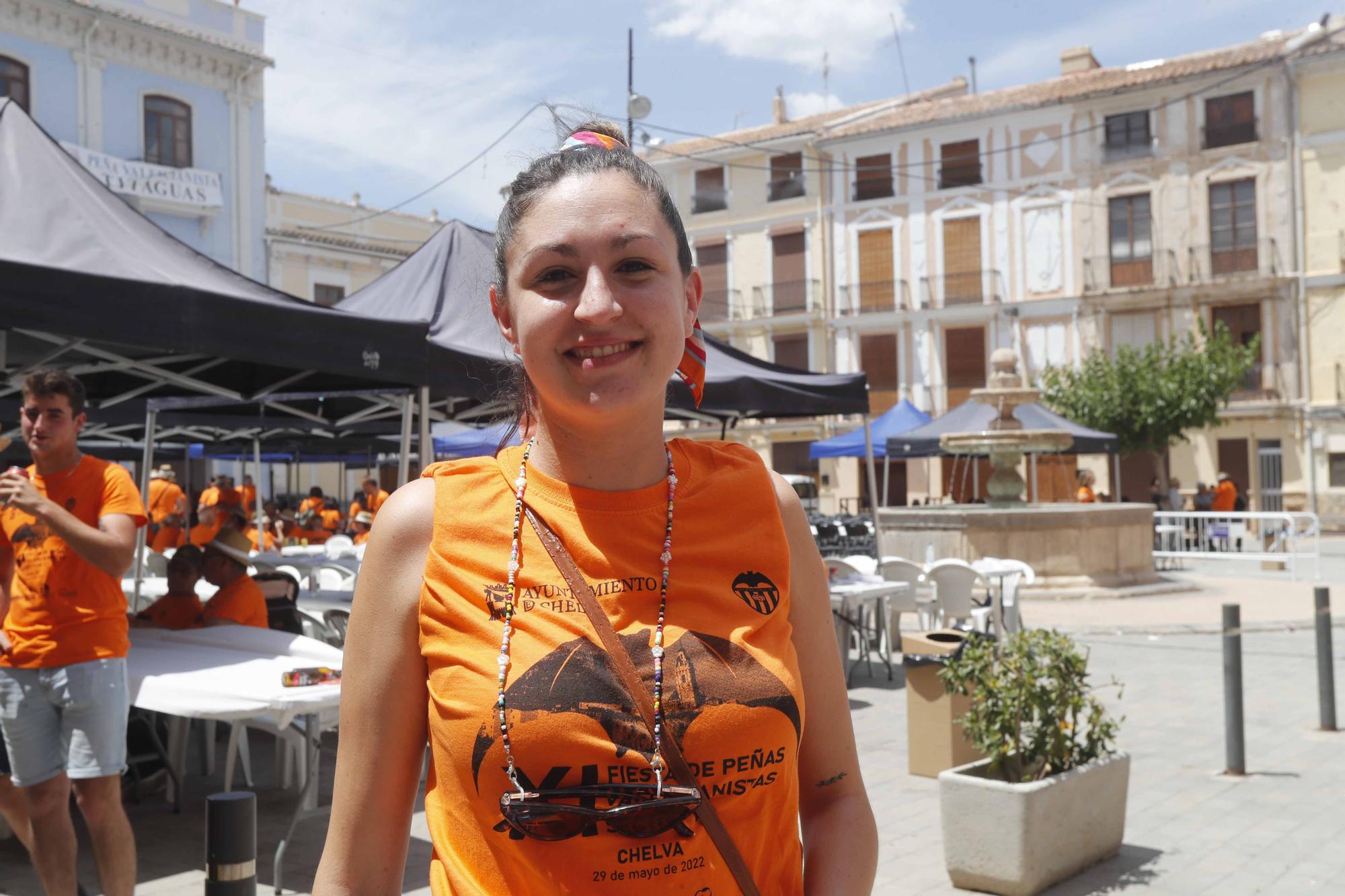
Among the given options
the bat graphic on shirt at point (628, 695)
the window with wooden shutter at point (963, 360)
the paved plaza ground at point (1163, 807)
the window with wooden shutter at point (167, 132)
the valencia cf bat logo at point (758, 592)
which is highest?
the window with wooden shutter at point (167, 132)

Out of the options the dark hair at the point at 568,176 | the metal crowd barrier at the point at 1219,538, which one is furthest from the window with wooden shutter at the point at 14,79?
the dark hair at the point at 568,176

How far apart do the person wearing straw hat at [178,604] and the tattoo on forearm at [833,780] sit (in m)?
5.18

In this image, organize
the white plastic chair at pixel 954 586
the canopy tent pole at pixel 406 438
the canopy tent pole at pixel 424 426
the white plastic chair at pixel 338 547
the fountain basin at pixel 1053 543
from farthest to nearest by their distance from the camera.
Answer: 1. the fountain basin at pixel 1053 543
2. the white plastic chair at pixel 338 547
3. the white plastic chair at pixel 954 586
4. the canopy tent pole at pixel 406 438
5. the canopy tent pole at pixel 424 426

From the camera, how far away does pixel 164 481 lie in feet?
39.3

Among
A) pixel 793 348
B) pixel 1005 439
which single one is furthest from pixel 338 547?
pixel 793 348

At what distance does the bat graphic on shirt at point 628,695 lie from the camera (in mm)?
1300

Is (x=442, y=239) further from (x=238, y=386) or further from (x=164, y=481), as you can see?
(x=164, y=481)

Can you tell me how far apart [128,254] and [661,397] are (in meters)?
4.03

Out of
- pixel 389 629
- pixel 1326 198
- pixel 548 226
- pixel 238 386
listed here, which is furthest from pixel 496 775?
pixel 1326 198

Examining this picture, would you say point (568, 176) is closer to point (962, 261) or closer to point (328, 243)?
point (328, 243)

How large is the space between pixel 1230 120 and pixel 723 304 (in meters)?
16.6

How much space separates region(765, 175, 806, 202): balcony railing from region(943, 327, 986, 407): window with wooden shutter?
710cm

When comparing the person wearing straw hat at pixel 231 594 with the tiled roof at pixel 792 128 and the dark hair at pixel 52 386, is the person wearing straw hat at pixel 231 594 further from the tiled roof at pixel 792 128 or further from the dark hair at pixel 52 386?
the tiled roof at pixel 792 128

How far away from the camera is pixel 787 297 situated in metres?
40.0
